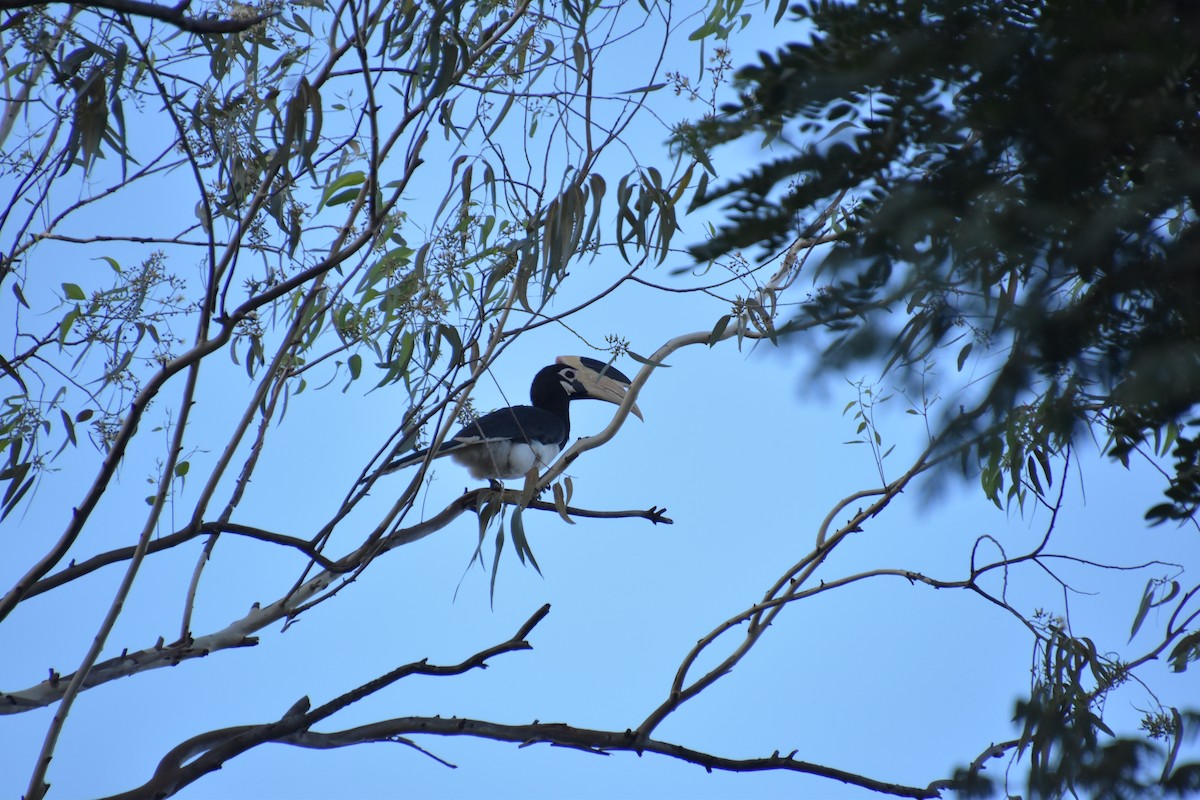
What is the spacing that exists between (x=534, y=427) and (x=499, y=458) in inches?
6.1

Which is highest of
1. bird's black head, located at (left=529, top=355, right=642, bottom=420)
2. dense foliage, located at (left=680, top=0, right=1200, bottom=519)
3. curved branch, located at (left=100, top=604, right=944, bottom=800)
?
bird's black head, located at (left=529, top=355, right=642, bottom=420)

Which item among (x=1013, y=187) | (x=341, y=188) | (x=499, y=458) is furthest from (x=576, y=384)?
(x=1013, y=187)

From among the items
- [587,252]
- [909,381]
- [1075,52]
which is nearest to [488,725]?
[587,252]

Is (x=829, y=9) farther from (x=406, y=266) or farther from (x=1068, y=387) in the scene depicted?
(x=406, y=266)

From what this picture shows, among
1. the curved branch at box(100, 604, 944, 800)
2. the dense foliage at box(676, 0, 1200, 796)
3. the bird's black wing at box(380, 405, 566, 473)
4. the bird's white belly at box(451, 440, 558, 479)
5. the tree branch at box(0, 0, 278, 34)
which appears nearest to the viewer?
the dense foliage at box(676, 0, 1200, 796)

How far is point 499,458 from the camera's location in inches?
126

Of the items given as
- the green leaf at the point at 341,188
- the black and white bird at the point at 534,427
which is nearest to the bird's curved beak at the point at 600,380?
the black and white bird at the point at 534,427

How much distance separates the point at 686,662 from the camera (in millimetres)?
1885

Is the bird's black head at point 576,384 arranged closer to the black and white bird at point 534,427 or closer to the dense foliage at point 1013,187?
the black and white bird at point 534,427

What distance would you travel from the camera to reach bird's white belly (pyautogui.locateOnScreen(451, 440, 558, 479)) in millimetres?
3152

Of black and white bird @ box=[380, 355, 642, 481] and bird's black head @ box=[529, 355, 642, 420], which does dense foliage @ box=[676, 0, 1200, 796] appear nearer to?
black and white bird @ box=[380, 355, 642, 481]

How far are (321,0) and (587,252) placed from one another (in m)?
0.74

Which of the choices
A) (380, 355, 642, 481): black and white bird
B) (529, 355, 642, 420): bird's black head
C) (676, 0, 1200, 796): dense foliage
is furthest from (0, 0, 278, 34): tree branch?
(529, 355, 642, 420): bird's black head

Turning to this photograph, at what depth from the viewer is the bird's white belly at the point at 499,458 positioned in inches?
124
